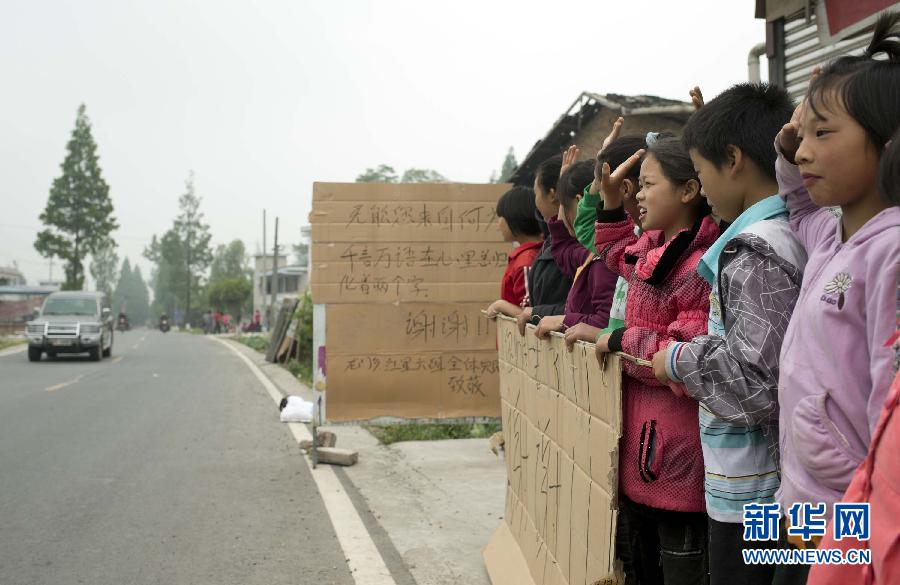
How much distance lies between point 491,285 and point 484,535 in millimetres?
2401

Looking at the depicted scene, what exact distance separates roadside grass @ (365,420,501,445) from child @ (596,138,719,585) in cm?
589

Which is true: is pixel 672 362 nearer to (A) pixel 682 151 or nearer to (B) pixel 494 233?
(A) pixel 682 151

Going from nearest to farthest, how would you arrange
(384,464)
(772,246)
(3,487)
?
(772,246) < (3,487) < (384,464)

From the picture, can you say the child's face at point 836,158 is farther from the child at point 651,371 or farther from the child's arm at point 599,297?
the child's arm at point 599,297

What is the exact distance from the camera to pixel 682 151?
2545 mm

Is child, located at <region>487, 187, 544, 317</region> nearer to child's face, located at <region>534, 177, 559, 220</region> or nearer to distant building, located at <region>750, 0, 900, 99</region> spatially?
child's face, located at <region>534, 177, 559, 220</region>

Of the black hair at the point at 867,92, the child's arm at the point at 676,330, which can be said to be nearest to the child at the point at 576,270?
the child's arm at the point at 676,330

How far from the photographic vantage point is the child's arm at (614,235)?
2865 millimetres

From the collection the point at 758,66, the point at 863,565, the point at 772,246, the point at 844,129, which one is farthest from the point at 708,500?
the point at 758,66

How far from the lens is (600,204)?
2971 mm

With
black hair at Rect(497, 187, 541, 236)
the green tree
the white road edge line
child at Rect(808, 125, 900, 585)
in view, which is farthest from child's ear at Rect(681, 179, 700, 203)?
the green tree

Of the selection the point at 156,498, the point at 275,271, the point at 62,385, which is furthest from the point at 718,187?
the point at 275,271

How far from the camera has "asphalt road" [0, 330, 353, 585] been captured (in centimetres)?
444

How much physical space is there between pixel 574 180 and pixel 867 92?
66.5 inches
